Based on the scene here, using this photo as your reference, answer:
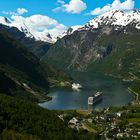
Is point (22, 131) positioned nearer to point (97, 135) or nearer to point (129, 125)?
point (97, 135)

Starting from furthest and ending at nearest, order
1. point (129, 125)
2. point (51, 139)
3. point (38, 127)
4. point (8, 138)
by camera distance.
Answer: point (129, 125) < point (38, 127) < point (51, 139) < point (8, 138)

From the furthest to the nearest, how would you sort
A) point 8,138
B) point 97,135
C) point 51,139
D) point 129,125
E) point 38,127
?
1. point 129,125
2. point 97,135
3. point 38,127
4. point 51,139
5. point 8,138

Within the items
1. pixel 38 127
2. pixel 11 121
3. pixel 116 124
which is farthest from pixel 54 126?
pixel 116 124

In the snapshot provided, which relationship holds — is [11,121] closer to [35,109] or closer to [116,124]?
[35,109]

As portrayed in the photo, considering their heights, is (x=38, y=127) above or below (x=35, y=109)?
below

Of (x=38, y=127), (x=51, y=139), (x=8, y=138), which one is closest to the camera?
(x=8, y=138)

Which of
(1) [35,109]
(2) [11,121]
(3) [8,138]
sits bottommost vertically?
(3) [8,138]

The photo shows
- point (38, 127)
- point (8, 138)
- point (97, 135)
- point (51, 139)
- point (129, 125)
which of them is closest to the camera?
point (8, 138)

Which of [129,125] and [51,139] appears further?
[129,125]

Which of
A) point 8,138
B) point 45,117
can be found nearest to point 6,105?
point 45,117
